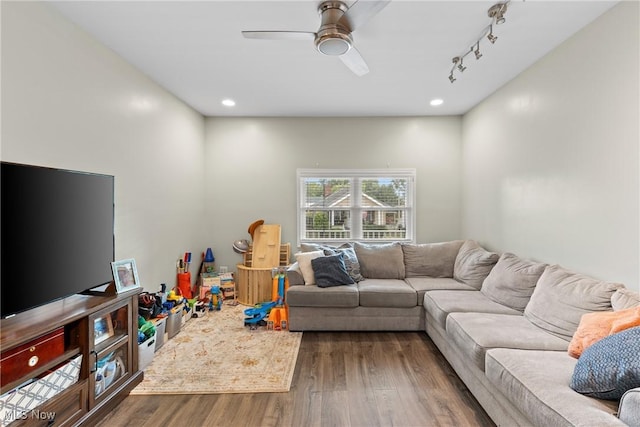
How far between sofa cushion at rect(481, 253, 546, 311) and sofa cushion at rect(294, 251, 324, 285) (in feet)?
5.91

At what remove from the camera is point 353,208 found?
15.9ft

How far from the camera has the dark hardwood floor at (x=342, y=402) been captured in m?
2.04

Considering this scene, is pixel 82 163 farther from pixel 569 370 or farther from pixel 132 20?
pixel 569 370

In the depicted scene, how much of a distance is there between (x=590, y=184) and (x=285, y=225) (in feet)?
11.7

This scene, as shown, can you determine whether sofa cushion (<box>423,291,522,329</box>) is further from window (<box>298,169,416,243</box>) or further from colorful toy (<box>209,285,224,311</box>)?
colorful toy (<box>209,285,224,311</box>)

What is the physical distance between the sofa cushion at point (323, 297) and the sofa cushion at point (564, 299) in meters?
1.57

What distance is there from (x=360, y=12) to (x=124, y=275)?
7.98ft

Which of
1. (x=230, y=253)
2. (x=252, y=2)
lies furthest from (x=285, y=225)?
(x=252, y=2)

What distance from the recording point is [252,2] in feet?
6.95

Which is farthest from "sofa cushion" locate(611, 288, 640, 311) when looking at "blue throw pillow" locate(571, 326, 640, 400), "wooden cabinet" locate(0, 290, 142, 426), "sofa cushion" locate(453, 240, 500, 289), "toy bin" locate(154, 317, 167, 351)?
"toy bin" locate(154, 317, 167, 351)

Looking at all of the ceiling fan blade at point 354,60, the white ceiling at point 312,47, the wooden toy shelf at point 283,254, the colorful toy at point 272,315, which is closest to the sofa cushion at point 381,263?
the colorful toy at point 272,315

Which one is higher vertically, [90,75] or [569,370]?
[90,75]

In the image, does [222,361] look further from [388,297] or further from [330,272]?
[388,297]

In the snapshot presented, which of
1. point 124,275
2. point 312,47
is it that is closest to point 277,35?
point 312,47
